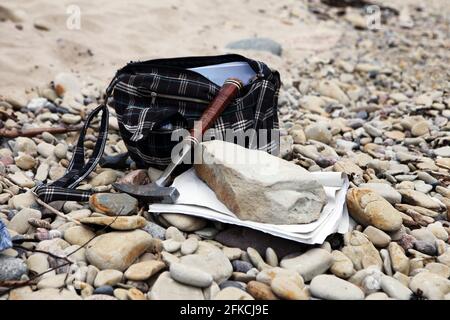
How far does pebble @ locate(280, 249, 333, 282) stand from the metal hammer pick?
48 centimetres

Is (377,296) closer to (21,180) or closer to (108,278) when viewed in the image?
(108,278)

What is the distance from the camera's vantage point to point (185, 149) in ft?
6.19

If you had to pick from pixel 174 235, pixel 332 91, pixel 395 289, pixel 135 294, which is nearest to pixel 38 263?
pixel 135 294

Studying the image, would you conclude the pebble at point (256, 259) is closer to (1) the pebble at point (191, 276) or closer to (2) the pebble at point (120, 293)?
(1) the pebble at point (191, 276)

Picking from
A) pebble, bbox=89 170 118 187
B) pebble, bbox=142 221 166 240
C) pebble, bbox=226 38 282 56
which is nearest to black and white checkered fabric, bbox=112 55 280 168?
pebble, bbox=89 170 118 187

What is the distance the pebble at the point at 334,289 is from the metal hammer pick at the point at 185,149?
59cm

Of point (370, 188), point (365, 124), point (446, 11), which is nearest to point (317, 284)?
point (370, 188)

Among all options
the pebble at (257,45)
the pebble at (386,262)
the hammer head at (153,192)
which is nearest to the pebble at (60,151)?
the hammer head at (153,192)

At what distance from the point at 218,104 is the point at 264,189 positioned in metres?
0.48

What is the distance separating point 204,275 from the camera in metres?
1.42

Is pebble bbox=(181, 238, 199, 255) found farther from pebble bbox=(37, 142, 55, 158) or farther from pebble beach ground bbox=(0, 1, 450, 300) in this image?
pebble bbox=(37, 142, 55, 158)

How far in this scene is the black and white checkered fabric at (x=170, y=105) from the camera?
1944 millimetres

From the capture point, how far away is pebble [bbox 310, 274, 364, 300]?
1.42 metres
